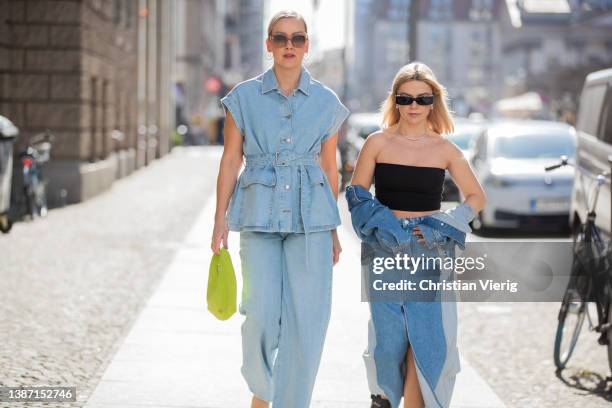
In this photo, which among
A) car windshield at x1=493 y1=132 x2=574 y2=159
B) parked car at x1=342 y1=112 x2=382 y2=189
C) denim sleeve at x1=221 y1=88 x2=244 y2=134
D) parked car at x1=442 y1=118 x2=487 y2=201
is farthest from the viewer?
parked car at x1=342 y1=112 x2=382 y2=189

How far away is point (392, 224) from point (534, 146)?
12.3 m

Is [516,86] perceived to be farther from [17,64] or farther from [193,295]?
[193,295]

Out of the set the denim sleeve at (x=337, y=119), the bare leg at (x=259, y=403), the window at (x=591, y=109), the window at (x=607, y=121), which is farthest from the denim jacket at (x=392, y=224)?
the window at (x=591, y=109)

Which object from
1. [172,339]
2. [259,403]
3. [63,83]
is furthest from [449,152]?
[63,83]

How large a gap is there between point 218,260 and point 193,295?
4.73 metres

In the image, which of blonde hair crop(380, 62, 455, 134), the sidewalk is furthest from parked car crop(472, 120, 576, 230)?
blonde hair crop(380, 62, 455, 134)

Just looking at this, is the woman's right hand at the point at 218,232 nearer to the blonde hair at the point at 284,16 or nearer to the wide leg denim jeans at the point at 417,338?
the wide leg denim jeans at the point at 417,338

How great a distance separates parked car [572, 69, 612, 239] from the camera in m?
8.79

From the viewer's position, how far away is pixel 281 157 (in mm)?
4578

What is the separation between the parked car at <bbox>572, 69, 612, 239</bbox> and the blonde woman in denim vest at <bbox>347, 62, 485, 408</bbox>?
13.6 ft

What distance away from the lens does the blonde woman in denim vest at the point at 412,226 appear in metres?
4.55

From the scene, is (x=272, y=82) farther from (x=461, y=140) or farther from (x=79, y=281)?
(x=461, y=140)

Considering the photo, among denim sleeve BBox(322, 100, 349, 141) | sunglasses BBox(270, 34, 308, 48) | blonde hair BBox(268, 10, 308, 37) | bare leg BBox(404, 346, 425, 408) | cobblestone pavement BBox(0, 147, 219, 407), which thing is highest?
blonde hair BBox(268, 10, 308, 37)

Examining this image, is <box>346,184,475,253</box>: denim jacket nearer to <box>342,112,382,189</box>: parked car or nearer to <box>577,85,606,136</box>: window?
<box>577,85,606,136</box>: window
